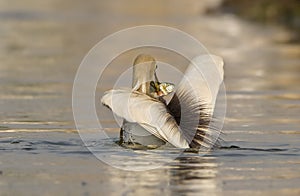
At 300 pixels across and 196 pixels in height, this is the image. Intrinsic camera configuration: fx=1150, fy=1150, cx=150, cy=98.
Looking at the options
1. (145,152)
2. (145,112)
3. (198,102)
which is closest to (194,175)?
(145,112)

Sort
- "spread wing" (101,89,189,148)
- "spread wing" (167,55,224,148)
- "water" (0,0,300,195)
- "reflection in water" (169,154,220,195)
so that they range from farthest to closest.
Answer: "spread wing" (167,55,224,148) → "spread wing" (101,89,189,148) → "water" (0,0,300,195) → "reflection in water" (169,154,220,195)

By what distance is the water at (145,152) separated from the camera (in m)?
10.3

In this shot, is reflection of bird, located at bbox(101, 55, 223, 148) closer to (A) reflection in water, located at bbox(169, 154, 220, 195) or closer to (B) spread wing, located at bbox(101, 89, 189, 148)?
(B) spread wing, located at bbox(101, 89, 189, 148)

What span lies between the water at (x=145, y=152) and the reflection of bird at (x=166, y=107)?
0.21 m

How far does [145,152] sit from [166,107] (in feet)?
1.70

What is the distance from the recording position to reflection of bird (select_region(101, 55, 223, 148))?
11359mm

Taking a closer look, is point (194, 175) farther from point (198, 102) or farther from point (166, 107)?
point (198, 102)

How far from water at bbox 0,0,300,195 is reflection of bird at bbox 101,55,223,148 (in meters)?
0.21

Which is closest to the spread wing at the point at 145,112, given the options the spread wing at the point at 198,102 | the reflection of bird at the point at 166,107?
the reflection of bird at the point at 166,107

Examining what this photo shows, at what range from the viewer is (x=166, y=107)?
1167 centimetres

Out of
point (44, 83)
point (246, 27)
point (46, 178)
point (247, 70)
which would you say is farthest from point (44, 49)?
point (46, 178)

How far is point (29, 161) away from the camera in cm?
1154

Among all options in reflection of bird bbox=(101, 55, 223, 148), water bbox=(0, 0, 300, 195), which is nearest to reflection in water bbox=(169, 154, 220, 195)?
water bbox=(0, 0, 300, 195)

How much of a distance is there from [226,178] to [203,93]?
152 cm
